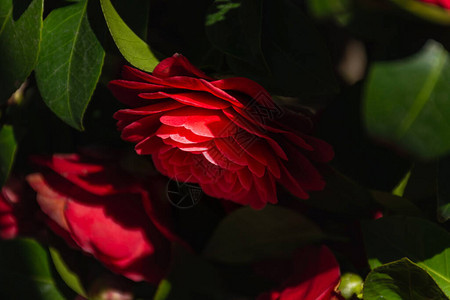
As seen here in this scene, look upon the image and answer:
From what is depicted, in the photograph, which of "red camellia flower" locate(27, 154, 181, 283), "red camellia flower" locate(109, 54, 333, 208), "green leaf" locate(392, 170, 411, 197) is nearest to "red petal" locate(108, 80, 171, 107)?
"red camellia flower" locate(109, 54, 333, 208)

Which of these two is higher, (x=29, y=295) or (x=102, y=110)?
(x=102, y=110)

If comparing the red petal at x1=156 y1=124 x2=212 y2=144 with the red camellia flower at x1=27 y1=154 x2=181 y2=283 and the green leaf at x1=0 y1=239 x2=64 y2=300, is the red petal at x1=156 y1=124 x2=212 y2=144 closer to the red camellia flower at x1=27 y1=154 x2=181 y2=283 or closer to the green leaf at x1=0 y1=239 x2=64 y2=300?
the red camellia flower at x1=27 y1=154 x2=181 y2=283

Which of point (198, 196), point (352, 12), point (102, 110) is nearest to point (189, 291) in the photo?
point (198, 196)

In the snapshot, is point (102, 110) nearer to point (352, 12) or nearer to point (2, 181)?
point (2, 181)

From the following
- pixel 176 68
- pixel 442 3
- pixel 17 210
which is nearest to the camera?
pixel 442 3

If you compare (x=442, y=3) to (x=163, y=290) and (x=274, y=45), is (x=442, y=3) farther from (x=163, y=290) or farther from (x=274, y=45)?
(x=163, y=290)

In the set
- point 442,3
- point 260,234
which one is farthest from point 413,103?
point 260,234
